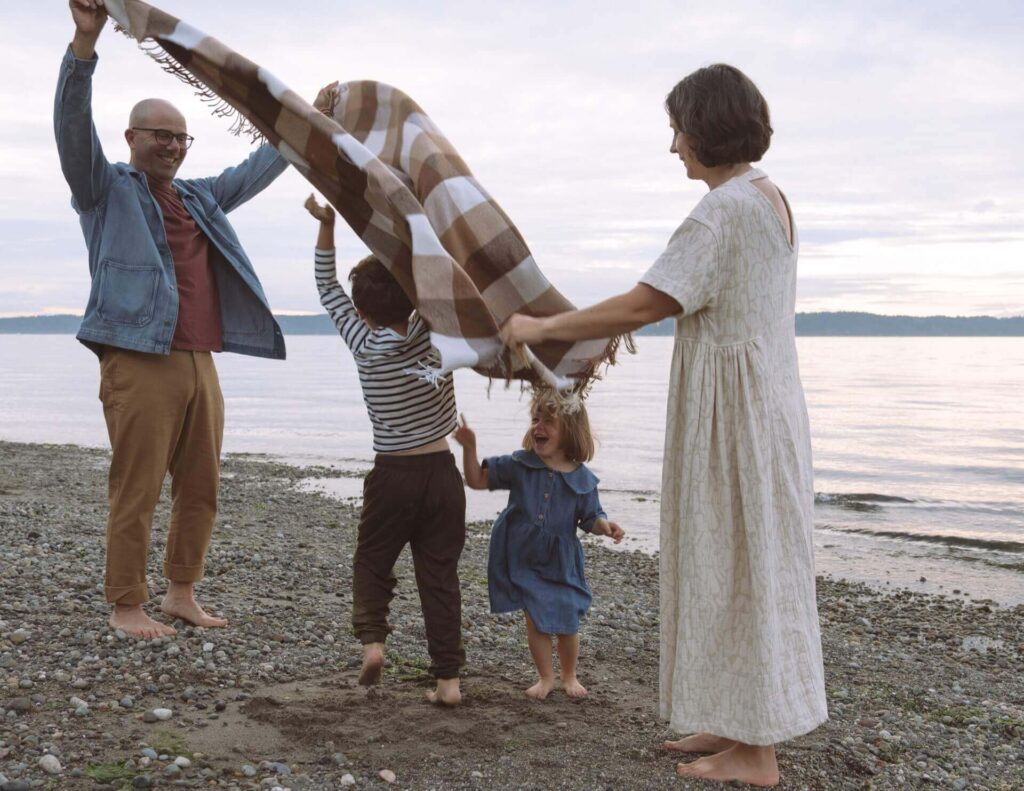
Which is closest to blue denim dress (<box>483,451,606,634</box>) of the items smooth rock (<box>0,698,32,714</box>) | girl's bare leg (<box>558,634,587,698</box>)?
girl's bare leg (<box>558,634,587,698</box>)

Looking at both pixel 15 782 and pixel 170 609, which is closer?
pixel 15 782

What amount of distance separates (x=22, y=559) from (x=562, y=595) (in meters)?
4.40

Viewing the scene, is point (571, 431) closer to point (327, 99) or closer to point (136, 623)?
point (327, 99)

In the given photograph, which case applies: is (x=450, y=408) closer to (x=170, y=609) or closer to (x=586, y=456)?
(x=586, y=456)

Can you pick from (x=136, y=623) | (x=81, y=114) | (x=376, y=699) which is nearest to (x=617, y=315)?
(x=376, y=699)

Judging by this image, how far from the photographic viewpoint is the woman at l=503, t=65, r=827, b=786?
347 centimetres

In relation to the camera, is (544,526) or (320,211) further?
(544,526)

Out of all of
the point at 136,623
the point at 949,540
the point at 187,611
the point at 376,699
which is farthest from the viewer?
the point at 949,540

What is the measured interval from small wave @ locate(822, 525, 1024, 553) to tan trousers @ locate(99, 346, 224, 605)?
432 inches

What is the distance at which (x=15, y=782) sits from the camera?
343 cm

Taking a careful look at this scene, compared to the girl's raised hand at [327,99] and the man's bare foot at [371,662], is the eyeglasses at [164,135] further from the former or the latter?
the man's bare foot at [371,662]

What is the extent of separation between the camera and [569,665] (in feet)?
16.0

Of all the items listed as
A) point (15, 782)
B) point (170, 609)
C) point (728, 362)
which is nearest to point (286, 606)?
point (170, 609)

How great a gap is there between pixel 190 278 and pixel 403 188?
1.90 meters
